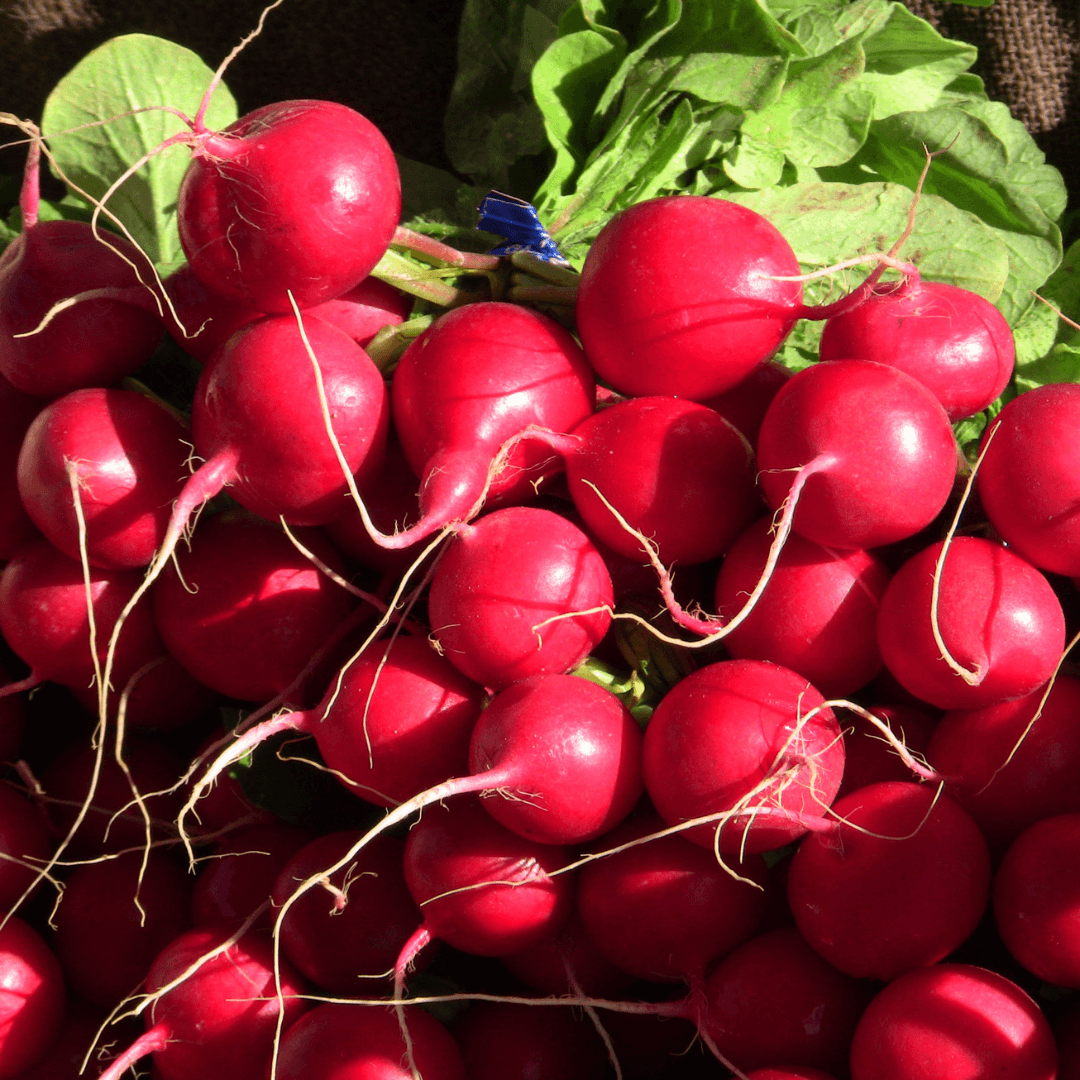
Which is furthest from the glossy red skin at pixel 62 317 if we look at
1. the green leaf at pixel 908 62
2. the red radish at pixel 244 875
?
the green leaf at pixel 908 62

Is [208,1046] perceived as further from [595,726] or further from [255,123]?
[255,123]

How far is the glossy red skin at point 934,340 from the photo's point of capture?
0.93 m

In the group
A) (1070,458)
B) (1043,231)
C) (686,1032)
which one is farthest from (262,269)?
(1043,231)

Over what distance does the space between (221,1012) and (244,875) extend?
170 mm

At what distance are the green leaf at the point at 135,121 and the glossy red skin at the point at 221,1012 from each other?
106 cm

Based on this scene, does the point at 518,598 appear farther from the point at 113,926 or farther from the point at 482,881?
the point at 113,926

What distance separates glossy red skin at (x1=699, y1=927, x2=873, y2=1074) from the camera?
81 cm

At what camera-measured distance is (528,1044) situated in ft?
A: 3.15

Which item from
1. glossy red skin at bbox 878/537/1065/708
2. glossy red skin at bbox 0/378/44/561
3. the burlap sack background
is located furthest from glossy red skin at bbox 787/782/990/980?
the burlap sack background

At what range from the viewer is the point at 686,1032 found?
100 cm

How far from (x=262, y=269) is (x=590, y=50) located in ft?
2.55

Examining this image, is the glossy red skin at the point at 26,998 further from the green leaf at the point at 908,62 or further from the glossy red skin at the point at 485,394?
the green leaf at the point at 908,62

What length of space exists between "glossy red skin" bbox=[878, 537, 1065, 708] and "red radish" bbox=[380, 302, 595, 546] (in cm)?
38

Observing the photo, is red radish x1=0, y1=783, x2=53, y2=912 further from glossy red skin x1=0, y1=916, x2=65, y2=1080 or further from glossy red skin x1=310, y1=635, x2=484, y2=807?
glossy red skin x1=310, y1=635, x2=484, y2=807
